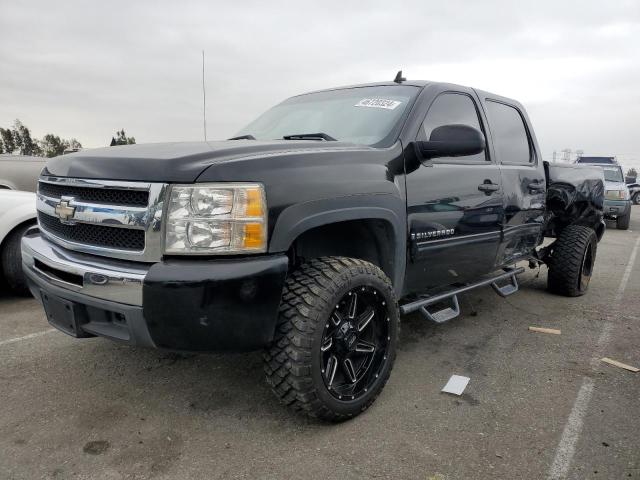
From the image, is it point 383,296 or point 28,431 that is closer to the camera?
point 28,431

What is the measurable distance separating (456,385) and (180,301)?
1763 mm

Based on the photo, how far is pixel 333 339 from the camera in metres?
2.48

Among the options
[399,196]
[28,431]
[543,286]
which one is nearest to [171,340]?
[28,431]

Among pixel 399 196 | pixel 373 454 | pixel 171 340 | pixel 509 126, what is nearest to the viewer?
pixel 171 340

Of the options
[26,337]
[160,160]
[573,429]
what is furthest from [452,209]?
[26,337]

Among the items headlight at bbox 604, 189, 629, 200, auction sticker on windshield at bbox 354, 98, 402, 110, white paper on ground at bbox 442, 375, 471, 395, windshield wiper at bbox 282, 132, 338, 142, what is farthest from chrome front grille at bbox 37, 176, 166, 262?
headlight at bbox 604, 189, 629, 200

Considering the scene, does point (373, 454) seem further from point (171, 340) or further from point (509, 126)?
point (509, 126)

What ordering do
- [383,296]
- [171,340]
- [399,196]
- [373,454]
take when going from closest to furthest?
[171,340] → [373,454] → [383,296] → [399,196]

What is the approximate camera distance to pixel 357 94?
350cm

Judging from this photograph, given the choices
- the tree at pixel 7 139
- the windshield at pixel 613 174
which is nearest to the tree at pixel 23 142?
the tree at pixel 7 139

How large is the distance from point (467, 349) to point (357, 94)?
1.94m

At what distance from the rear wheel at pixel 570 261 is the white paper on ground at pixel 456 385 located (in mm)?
2578

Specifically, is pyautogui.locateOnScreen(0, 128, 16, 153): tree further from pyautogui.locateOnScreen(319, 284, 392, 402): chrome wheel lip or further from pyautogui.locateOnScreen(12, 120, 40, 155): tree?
pyautogui.locateOnScreen(319, 284, 392, 402): chrome wheel lip

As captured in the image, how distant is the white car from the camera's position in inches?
175
